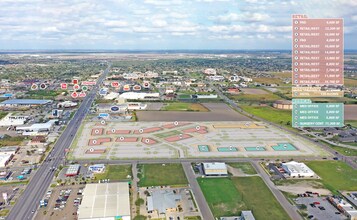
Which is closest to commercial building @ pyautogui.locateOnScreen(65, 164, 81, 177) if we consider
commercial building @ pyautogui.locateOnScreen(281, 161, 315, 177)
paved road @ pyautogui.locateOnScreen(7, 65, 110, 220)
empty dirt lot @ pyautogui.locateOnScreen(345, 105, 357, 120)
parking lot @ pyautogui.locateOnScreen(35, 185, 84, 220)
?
paved road @ pyautogui.locateOnScreen(7, 65, 110, 220)

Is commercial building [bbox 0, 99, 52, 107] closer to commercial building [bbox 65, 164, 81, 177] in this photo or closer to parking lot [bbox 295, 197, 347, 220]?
commercial building [bbox 65, 164, 81, 177]

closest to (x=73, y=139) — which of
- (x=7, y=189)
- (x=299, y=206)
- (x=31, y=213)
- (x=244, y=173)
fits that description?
(x=7, y=189)

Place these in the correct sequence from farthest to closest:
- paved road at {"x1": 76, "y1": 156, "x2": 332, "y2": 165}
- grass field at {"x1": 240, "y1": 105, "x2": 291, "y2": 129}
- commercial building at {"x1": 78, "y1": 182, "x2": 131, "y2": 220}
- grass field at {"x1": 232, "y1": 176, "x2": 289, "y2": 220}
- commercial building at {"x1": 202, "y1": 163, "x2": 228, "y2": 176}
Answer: grass field at {"x1": 240, "y1": 105, "x2": 291, "y2": 129}, paved road at {"x1": 76, "y1": 156, "x2": 332, "y2": 165}, commercial building at {"x1": 202, "y1": 163, "x2": 228, "y2": 176}, grass field at {"x1": 232, "y1": 176, "x2": 289, "y2": 220}, commercial building at {"x1": 78, "y1": 182, "x2": 131, "y2": 220}

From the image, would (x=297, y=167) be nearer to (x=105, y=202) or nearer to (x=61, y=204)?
(x=105, y=202)

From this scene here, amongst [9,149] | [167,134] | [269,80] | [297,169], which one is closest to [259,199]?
[297,169]

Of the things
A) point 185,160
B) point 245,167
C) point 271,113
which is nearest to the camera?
point 245,167

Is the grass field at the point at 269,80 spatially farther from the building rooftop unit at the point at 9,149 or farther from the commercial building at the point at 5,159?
the commercial building at the point at 5,159
